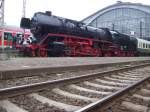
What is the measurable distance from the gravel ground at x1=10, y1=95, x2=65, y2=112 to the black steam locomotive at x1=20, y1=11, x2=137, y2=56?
13.7 metres

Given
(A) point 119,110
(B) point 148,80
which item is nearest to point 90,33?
(B) point 148,80

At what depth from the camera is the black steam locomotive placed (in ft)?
61.8

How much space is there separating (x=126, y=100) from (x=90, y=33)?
17.8m

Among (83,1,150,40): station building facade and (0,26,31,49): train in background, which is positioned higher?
(83,1,150,40): station building facade

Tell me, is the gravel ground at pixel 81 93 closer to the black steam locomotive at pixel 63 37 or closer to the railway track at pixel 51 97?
the railway track at pixel 51 97

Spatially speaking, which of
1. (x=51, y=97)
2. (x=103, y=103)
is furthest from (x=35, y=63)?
(x=103, y=103)

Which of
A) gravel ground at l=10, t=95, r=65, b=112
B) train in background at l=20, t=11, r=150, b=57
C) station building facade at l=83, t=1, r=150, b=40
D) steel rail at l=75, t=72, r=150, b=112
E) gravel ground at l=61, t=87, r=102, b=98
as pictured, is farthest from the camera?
station building facade at l=83, t=1, r=150, b=40

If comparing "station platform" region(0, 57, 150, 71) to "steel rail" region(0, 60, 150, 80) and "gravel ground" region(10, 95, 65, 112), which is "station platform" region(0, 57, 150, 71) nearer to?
"steel rail" region(0, 60, 150, 80)

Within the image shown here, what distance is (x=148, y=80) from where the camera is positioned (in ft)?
28.5

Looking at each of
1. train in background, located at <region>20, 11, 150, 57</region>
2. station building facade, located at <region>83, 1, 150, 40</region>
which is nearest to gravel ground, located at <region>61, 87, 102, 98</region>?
train in background, located at <region>20, 11, 150, 57</region>

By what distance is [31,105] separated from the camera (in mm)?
4746

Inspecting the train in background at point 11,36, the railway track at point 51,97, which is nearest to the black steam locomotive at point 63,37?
the train in background at point 11,36

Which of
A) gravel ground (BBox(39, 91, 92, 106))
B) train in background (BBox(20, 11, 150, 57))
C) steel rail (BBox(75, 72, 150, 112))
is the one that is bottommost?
gravel ground (BBox(39, 91, 92, 106))

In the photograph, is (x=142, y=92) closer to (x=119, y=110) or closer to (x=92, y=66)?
(x=119, y=110)
